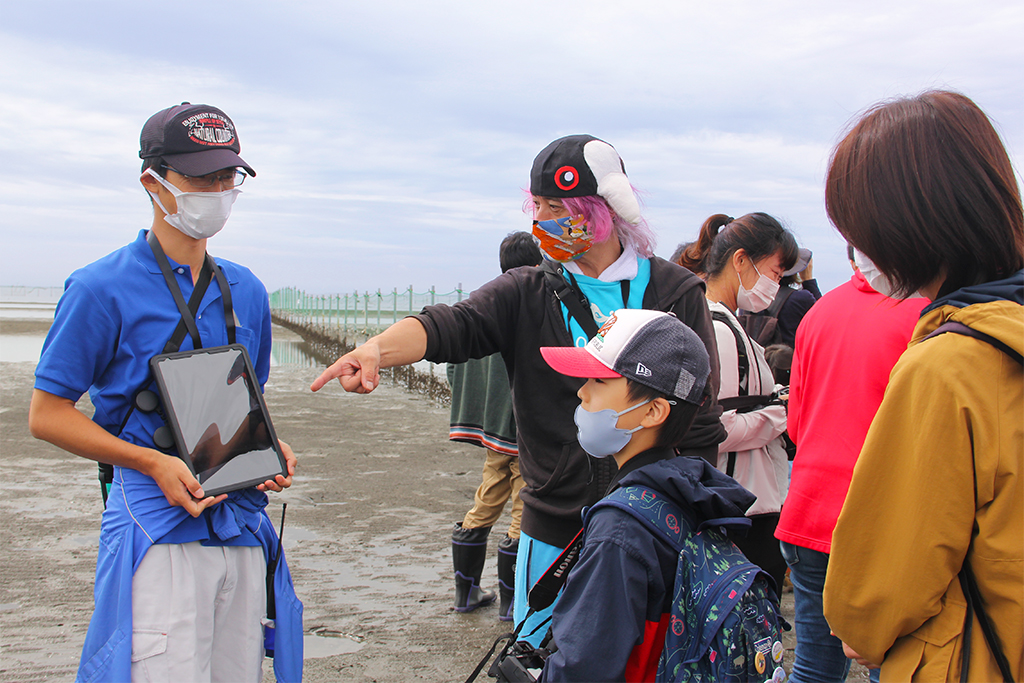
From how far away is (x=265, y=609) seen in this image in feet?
7.91

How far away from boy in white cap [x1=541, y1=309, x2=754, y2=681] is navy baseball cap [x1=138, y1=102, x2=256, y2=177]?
1207mm

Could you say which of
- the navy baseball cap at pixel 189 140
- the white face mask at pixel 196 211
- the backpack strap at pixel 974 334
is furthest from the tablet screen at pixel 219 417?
the backpack strap at pixel 974 334

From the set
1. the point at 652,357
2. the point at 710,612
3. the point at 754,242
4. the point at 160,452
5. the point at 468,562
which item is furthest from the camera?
the point at 468,562

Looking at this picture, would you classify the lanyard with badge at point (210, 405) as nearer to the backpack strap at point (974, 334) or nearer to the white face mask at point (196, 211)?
the white face mask at point (196, 211)

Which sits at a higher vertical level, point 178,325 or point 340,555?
point 178,325

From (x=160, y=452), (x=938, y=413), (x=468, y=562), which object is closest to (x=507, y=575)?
(x=468, y=562)

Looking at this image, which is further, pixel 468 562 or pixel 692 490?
pixel 468 562

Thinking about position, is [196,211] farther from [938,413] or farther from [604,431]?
[938,413]

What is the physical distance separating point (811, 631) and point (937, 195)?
1.90 metres

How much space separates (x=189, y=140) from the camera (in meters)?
2.36

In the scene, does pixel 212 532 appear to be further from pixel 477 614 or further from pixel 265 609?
pixel 477 614

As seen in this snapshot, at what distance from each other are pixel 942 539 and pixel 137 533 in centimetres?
200

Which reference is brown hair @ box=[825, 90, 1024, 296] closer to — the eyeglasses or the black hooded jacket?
the black hooded jacket

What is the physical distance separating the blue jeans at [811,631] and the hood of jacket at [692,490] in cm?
105
